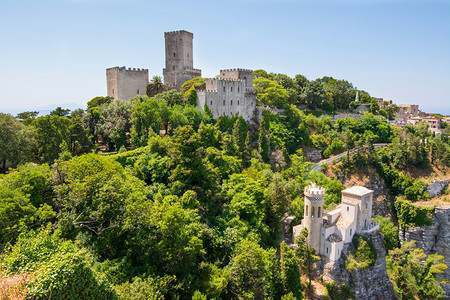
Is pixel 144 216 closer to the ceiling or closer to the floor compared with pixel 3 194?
closer to the floor

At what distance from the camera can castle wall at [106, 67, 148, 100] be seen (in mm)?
41281

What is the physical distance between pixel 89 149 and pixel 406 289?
34.4 m

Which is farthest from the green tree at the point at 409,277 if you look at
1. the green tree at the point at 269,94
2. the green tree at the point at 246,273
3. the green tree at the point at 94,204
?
the green tree at the point at 94,204

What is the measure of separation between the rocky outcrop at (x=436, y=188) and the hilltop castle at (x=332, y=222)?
2490 cm

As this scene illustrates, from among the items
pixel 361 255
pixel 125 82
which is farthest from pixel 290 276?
pixel 125 82

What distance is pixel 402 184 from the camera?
45.4 metres

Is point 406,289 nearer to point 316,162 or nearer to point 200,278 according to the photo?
A: point 316,162

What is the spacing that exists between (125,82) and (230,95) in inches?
571

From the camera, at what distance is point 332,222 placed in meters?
27.2

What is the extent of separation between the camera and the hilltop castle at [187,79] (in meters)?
40.1

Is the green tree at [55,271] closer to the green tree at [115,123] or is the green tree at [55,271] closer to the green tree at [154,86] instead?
the green tree at [115,123]

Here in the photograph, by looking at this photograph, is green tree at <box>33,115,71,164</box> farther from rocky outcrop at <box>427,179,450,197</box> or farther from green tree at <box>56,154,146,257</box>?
rocky outcrop at <box>427,179,450,197</box>

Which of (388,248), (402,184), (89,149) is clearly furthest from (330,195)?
(89,149)

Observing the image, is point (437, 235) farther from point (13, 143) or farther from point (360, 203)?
point (13, 143)
